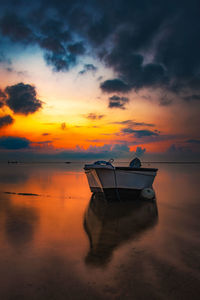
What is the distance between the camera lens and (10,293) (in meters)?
4.22

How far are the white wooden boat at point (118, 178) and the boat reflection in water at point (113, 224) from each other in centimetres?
96

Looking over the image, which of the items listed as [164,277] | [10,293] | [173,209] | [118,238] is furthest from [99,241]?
[173,209]

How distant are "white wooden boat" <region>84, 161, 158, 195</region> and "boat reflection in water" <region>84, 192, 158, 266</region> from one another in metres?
0.96

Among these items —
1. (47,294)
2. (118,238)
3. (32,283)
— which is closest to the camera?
(47,294)

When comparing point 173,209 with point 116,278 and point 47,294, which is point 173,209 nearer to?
point 116,278

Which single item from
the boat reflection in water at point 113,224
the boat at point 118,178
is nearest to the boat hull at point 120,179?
the boat at point 118,178

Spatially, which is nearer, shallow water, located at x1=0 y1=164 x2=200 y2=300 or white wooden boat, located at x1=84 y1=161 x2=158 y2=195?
shallow water, located at x1=0 y1=164 x2=200 y2=300

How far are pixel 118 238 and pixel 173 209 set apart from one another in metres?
6.76

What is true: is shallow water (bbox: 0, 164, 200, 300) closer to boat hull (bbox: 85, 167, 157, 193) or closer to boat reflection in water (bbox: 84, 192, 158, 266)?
boat reflection in water (bbox: 84, 192, 158, 266)

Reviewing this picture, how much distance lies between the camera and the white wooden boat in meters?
14.5

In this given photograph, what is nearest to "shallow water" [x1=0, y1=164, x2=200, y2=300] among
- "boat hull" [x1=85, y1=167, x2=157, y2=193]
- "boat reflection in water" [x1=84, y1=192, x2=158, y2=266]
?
"boat reflection in water" [x1=84, y1=192, x2=158, y2=266]

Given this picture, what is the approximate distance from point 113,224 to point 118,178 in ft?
16.9

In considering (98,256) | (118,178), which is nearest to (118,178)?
(118,178)

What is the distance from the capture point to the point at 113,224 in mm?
9633
